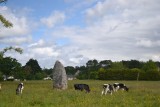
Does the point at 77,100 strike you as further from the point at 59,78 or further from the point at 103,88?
the point at 59,78

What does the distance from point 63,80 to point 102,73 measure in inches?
2270

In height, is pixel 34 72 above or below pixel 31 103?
above

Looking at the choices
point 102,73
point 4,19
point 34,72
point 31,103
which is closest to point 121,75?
point 102,73

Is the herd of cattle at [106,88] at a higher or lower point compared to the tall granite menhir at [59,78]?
lower

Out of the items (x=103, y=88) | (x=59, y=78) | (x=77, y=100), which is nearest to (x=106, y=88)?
(x=103, y=88)

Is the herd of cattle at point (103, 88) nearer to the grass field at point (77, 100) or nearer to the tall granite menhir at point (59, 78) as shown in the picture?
the grass field at point (77, 100)

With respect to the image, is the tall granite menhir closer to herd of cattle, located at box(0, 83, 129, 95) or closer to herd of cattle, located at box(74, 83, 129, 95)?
herd of cattle, located at box(74, 83, 129, 95)

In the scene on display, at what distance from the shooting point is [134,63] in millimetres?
167250

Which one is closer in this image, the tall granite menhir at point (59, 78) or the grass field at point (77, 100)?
the grass field at point (77, 100)

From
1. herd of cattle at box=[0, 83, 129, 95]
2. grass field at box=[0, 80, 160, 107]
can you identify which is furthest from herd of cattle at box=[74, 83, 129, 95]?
grass field at box=[0, 80, 160, 107]

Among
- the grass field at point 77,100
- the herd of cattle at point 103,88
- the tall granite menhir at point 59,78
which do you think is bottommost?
the grass field at point 77,100

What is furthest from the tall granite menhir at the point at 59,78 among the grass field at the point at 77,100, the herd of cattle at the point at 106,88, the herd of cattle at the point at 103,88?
the grass field at the point at 77,100

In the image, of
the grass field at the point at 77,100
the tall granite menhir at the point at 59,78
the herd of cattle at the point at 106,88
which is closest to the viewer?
the grass field at the point at 77,100

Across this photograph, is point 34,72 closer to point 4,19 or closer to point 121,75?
point 121,75
